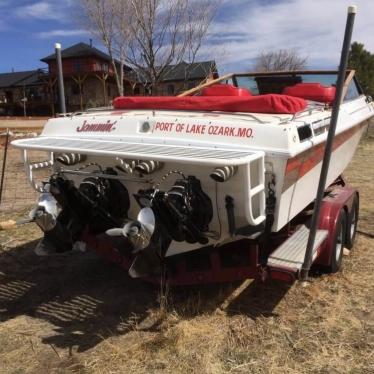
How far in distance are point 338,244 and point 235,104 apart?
1.77 meters

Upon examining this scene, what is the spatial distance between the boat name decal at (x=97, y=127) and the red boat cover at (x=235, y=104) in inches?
19.0

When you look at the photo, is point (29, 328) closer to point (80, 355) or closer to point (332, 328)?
point (80, 355)

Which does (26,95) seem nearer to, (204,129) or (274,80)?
(274,80)

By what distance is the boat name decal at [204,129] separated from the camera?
346 cm

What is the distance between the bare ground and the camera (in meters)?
3.24

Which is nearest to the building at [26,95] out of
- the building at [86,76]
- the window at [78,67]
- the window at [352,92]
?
the building at [86,76]

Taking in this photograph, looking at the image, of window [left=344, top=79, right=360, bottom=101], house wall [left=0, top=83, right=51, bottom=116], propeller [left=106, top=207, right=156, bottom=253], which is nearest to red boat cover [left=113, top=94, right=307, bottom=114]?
propeller [left=106, top=207, right=156, bottom=253]

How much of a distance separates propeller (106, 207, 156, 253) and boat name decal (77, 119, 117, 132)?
3.32ft

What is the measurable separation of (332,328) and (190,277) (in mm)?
1140

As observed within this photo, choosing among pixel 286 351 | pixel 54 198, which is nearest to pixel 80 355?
pixel 54 198

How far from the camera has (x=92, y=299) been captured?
4.29 m

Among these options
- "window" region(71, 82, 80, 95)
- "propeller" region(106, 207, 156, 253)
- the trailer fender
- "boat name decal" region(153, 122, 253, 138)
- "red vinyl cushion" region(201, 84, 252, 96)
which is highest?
"window" region(71, 82, 80, 95)

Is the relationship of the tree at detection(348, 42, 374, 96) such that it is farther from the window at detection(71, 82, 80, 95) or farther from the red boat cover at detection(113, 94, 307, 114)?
the red boat cover at detection(113, 94, 307, 114)

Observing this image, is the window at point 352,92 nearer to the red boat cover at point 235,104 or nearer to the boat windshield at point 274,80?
the boat windshield at point 274,80
